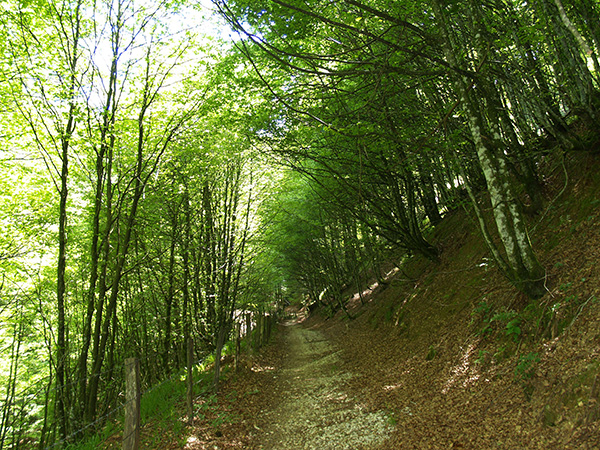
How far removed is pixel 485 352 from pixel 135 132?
8.08 metres

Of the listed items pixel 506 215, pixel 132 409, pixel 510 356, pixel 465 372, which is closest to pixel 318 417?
pixel 465 372

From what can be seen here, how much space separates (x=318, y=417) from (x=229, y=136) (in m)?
7.23

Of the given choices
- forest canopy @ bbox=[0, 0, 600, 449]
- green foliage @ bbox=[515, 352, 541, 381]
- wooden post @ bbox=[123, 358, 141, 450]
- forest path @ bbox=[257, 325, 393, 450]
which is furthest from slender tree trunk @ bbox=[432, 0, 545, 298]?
wooden post @ bbox=[123, 358, 141, 450]

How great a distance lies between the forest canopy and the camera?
4984 mm

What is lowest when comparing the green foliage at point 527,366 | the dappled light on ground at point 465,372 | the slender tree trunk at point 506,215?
the dappled light on ground at point 465,372

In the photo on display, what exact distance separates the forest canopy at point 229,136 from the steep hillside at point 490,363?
1.78ft

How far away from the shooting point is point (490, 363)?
4668 millimetres

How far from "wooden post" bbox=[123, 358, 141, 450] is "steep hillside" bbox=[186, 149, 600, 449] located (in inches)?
43.6

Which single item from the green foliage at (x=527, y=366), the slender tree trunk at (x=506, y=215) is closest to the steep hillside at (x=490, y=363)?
the green foliage at (x=527, y=366)

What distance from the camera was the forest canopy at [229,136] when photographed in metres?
4.98

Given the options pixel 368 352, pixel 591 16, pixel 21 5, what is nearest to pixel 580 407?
pixel 591 16

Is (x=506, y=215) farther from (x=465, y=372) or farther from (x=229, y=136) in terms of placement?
(x=229, y=136)

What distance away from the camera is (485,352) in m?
4.93

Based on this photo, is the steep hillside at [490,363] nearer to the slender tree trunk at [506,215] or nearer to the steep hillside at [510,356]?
the steep hillside at [510,356]
